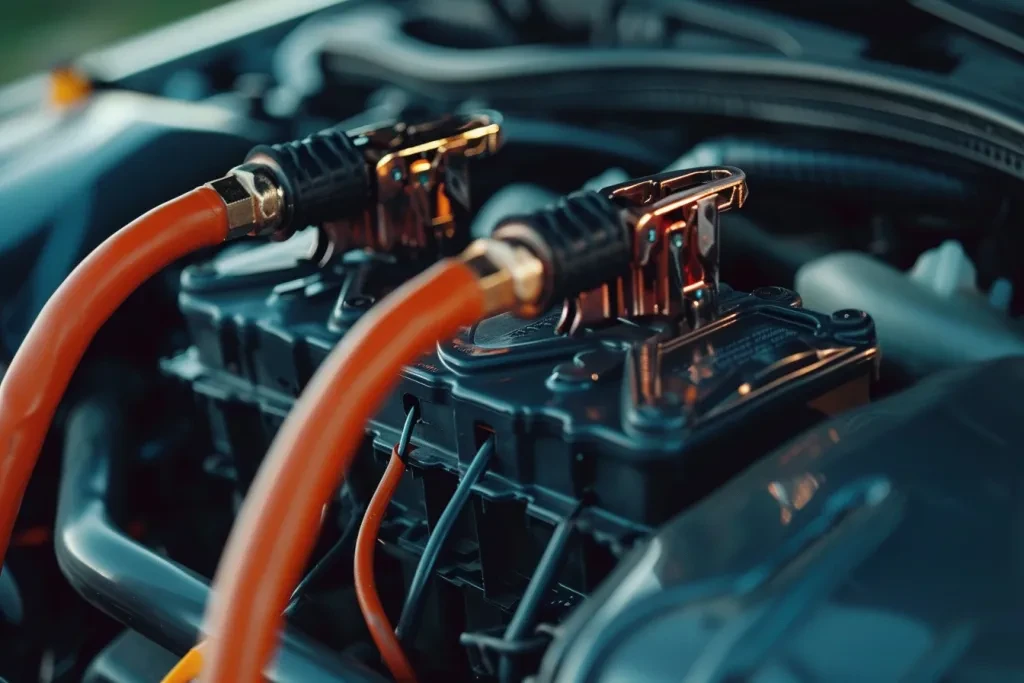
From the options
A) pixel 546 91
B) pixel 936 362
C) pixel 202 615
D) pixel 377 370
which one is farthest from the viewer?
pixel 546 91

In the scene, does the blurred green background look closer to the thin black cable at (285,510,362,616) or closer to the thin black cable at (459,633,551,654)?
the thin black cable at (285,510,362,616)

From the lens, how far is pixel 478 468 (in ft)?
2.36

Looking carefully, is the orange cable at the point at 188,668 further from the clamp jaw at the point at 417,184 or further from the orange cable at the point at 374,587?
the clamp jaw at the point at 417,184

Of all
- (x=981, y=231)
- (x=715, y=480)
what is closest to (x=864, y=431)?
(x=715, y=480)

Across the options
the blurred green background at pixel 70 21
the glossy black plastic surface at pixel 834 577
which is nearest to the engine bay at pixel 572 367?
the glossy black plastic surface at pixel 834 577

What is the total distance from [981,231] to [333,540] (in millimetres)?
654

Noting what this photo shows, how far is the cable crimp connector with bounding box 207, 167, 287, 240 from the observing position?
76cm

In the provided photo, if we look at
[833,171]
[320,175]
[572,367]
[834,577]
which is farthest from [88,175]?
[834,577]

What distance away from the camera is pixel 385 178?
87cm

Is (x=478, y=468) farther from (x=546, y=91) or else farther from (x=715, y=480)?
(x=546, y=91)

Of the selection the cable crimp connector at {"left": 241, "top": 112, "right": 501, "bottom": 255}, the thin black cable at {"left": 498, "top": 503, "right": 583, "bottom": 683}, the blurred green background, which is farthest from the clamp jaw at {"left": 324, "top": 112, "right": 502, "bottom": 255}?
the blurred green background

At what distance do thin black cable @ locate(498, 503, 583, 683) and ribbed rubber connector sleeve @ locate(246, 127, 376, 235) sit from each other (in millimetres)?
305

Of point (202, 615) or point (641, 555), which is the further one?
point (202, 615)

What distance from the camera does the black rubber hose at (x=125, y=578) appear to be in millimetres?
703
